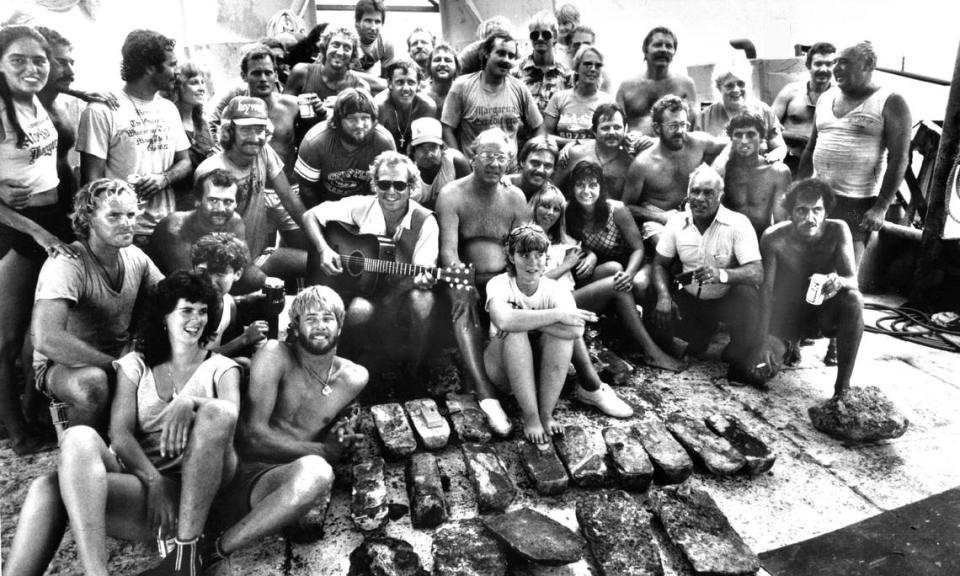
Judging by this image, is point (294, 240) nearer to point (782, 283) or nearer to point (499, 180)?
point (499, 180)

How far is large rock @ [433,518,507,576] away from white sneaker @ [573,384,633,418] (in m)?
1.40

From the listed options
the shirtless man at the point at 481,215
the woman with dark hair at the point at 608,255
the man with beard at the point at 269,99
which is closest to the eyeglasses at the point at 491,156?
the shirtless man at the point at 481,215

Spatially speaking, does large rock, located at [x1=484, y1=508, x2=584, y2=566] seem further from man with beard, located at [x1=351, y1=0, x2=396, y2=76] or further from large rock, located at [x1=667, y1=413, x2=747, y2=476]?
man with beard, located at [x1=351, y1=0, x2=396, y2=76]

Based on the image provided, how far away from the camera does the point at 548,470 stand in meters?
3.44

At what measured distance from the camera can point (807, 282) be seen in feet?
14.8

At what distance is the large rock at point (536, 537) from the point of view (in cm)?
282

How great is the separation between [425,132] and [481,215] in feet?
2.52

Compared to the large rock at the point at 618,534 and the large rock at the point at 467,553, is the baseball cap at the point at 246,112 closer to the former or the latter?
the large rock at the point at 467,553

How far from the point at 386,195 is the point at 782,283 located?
106 inches

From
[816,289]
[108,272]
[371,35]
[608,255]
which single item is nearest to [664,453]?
[816,289]

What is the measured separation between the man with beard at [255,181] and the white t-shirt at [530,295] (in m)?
1.41

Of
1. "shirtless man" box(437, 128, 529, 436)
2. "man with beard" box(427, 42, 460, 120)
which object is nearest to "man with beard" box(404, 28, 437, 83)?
"man with beard" box(427, 42, 460, 120)

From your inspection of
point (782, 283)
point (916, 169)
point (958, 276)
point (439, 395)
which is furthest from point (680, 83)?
point (916, 169)

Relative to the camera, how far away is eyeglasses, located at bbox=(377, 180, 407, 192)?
13.6ft
